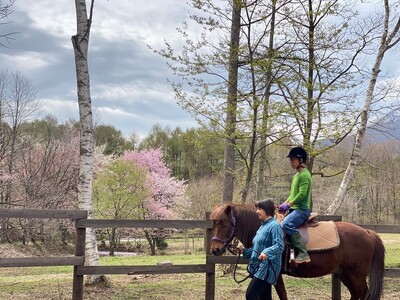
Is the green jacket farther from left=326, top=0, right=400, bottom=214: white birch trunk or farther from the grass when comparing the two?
left=326, top=0, right=400, bottom=214: white birch trunk

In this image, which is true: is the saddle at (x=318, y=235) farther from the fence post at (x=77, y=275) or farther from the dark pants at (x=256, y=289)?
the fence post at (x=77, y=275)

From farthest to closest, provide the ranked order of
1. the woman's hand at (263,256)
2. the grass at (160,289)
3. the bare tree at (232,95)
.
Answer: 1. the bare tree at (232,95)
2. the grass at (160,289)
3. the woman's hand at (263,256)

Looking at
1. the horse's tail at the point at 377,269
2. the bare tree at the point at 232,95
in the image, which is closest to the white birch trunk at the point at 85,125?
the bare tree at the point at 232,95

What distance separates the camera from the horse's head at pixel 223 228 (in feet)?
17.6

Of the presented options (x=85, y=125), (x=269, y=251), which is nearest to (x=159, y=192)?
(x=85, y=125)

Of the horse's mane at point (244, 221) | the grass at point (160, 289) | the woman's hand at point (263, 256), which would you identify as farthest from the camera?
the grass at point (160, 289)

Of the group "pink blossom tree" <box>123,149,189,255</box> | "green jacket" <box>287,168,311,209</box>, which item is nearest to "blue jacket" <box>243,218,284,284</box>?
"green jacket" <box>287,168,311,209</box>

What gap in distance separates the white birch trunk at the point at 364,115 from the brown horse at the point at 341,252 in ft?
14.1

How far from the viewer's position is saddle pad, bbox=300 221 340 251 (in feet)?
18.1

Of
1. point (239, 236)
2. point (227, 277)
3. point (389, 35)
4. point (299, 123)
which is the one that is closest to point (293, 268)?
point (239, 236)

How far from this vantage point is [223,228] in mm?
5469

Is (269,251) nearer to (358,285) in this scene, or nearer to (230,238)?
(230,238)

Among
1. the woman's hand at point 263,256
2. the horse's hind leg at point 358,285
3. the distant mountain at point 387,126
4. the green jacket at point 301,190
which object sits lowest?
the horse's hind leg at point 358,285

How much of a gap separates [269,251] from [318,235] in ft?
4.97
